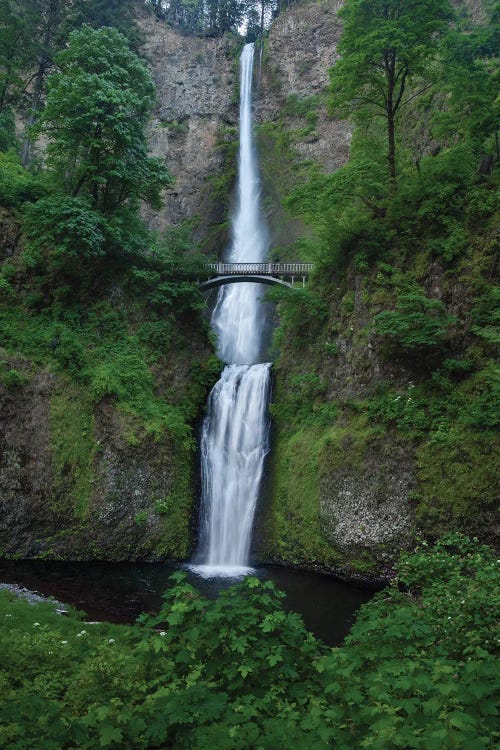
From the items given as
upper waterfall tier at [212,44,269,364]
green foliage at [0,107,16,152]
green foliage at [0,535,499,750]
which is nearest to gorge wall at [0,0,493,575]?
green foliage at [0,535,499,750]

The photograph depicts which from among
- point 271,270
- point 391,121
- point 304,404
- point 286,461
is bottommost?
point 286,461

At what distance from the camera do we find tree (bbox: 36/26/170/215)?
53.7 ft

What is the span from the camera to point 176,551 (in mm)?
13922

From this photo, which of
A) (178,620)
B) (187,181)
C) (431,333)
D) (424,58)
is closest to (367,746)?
(178,620)

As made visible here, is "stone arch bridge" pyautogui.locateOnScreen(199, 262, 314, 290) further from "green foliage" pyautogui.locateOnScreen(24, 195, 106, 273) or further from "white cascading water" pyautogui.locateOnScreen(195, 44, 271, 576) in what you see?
"green foliage" pyautogui.locateOnScreen(24, 195, 106, 273)

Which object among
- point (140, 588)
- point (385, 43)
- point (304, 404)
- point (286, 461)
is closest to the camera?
point (140, 588)

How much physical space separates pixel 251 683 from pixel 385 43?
624 inches

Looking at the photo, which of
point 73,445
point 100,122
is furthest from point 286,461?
point 100,122

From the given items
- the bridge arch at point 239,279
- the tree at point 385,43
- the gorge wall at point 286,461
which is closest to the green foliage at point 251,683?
the gorge wall at point 286,461

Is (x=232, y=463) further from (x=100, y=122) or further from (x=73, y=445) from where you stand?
(x=100, y=122)

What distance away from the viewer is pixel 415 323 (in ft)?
38.9

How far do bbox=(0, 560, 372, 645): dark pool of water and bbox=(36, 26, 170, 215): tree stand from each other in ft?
41.4

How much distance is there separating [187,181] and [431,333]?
25.6 meters

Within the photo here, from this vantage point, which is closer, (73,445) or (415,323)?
(415,323)
